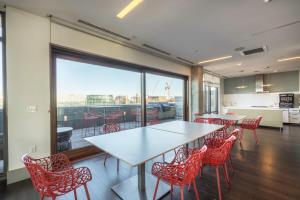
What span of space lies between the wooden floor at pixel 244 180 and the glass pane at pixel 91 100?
0.85 meters

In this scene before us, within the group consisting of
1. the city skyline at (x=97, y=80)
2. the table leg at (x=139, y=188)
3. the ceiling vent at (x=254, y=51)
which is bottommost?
the table leg at (x=139, y=188)

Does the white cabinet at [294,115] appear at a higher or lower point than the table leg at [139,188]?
higher

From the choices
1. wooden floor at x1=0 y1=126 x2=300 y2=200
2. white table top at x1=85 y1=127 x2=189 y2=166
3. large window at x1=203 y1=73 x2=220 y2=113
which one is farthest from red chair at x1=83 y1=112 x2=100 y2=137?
large window at x1=203 y1=73 x2=220 y2=113

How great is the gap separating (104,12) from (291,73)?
986 cm

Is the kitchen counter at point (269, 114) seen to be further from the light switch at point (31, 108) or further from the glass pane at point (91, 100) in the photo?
the light switch at point (31, 108)

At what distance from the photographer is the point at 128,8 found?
2447 mm

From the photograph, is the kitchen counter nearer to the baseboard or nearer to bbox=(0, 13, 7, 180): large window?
the baseboard

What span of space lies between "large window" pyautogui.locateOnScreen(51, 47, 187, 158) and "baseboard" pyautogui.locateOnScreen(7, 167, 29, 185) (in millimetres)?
552

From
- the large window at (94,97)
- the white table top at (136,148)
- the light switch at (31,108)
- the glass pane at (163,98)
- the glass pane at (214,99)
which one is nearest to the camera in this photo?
the white table top at (136,148)

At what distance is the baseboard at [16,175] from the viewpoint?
93.0 inches

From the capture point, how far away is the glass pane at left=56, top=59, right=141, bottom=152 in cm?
325

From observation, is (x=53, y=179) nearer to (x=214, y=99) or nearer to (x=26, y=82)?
(x=26, y=82)

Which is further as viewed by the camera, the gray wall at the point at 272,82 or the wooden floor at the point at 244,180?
the gray wall at the point at 272,82

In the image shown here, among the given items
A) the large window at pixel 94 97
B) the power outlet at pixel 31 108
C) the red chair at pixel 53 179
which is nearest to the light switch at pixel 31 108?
the power outlet at pixel 31 108
